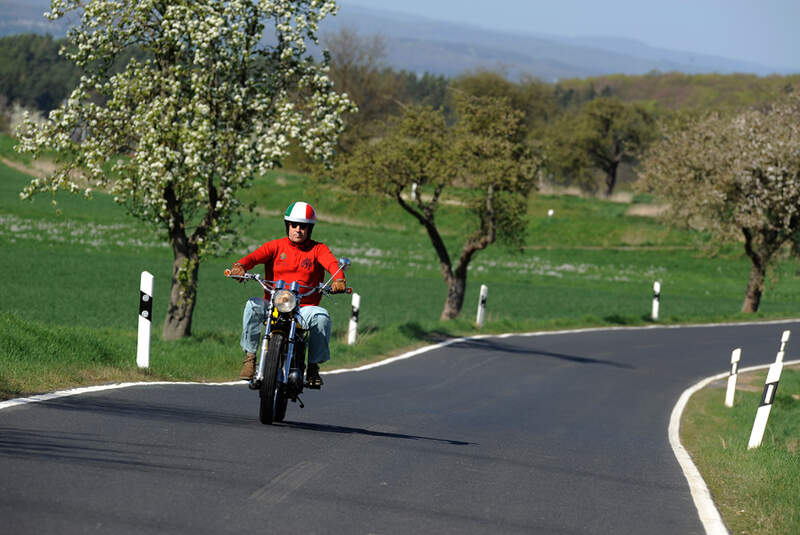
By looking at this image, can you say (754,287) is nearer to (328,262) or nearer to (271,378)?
(328,262)

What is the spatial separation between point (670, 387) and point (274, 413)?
12.3m

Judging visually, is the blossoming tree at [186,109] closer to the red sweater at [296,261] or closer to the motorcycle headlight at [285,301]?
the red sweater at [296,261]

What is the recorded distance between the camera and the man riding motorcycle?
9.68 m

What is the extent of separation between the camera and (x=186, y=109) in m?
18.0

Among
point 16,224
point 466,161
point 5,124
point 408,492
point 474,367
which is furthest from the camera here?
point 5,124

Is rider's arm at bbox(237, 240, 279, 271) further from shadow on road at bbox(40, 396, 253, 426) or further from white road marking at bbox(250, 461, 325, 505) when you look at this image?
white road marking at bbox(250, 461, 325, 505)

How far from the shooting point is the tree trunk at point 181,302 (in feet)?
63.3

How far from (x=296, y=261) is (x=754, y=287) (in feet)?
108

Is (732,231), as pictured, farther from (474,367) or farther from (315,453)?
(315,453)

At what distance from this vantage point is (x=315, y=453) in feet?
27.2

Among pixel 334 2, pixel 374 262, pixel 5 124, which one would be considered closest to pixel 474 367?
pixel 334 2

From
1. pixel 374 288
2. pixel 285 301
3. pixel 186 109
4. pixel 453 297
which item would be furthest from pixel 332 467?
pixel 374 288

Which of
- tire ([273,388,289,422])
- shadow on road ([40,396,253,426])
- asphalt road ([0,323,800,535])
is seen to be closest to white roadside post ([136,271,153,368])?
asphalt road ([0,323,800,535])

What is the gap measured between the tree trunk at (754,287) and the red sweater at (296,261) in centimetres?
3175
